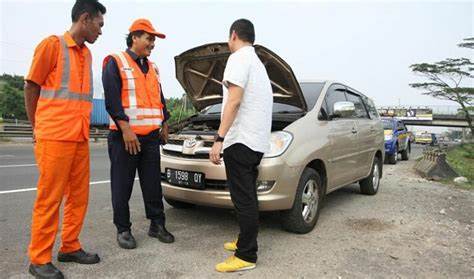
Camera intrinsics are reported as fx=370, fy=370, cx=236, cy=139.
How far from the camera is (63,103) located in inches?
107

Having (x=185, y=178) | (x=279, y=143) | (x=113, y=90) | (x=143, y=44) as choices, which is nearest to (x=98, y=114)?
(x=185, y=178)

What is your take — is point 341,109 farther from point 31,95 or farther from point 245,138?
point 31,95

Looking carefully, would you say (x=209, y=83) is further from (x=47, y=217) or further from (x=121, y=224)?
(x=47, y=217)

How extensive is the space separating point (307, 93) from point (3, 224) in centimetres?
374

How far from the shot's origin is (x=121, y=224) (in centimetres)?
339

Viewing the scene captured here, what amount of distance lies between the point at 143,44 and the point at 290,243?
2313 millimetres

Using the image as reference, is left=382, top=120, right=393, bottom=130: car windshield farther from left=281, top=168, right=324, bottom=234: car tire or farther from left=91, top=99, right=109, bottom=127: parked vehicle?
left=91, top=99, right=109, bottom=127: parked vehicle

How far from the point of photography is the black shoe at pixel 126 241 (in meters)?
3.30

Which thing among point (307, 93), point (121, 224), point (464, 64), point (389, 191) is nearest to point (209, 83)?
point (307, 93)

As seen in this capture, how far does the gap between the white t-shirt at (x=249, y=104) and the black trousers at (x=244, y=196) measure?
0.07m

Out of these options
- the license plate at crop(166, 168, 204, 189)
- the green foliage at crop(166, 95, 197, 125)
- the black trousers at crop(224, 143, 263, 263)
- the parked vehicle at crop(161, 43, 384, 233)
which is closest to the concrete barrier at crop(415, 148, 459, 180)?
the parked vehicle at crop(161, 43, 384, 233)

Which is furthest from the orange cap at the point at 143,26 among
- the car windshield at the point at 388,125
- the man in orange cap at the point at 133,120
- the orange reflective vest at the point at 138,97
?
the car windshield at the point at 388,125

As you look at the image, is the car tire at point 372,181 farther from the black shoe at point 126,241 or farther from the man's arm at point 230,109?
the black shoe at point 126,241

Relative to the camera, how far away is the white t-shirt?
2906 millimetres
